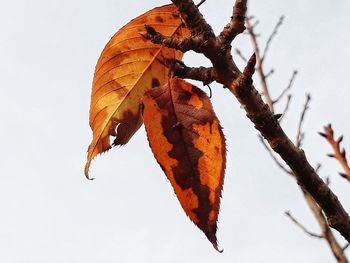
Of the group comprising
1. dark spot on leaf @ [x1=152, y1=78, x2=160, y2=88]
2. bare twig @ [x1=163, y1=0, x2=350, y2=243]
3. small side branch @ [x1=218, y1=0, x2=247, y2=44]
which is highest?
dark spot on leaf @ [x1=152, y1=78, x2=160, y2=88]

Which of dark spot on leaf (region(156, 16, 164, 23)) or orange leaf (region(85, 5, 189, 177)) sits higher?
dark spot on leaf (region(156, 16, 164, 23))

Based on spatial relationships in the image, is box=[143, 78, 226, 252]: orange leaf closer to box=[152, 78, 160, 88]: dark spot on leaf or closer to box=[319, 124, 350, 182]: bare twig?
box=[152, 78, 160, 88]: dark spot on leaf

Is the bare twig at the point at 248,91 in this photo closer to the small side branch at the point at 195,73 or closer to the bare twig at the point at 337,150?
the small side branch at the point at 195,73

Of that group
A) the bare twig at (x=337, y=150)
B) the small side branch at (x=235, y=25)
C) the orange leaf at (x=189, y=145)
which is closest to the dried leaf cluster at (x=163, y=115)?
the orange leaf at (x=189, y=145)

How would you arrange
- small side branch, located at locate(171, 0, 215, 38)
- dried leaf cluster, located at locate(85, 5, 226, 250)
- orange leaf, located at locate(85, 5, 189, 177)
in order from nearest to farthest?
small side branch, located at locate(171, 0, 215, 38) < dried leaf cluster, located at locate(85, 5, 226, 250) < orange leaf, located at locate(85, 5, 189, 177)

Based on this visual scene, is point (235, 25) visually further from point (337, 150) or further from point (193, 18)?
point (337, 150)

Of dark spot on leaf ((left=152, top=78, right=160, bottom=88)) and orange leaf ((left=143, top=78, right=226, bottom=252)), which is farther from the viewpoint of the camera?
dark spot on leaf ((left=152, top=78, right=160, bottom=88))

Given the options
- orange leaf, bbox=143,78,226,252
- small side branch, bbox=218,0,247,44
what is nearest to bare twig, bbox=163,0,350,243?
small side branch, bbox=218,0,247,44
